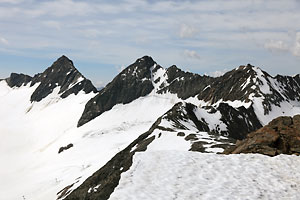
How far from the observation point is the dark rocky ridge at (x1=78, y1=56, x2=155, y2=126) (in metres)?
163

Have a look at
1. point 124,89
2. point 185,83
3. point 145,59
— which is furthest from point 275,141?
point 145,59

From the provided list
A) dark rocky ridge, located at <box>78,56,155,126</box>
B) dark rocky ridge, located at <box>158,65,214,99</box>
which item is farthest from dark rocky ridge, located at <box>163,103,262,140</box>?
dark rocky ridge, located at <box>78,56,155,126</box>

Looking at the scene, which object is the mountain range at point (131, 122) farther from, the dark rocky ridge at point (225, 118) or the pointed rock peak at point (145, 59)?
the pointed rock peak at point (145, 59)

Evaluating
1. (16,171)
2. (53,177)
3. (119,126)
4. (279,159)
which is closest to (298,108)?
(119,126)

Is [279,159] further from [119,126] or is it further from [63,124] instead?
[63,124]

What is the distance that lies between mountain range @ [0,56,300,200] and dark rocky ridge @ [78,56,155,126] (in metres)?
0.66

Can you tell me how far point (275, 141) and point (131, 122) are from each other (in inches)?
4878

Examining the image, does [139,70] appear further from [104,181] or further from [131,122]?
[104,181]

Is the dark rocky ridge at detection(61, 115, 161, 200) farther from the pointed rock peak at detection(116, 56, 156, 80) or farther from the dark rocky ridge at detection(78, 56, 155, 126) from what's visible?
the pointed rock peak at detection(116, 56, 156, 80)

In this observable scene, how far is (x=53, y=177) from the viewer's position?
8244cm

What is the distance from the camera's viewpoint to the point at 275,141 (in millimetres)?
22375

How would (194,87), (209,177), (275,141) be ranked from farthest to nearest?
(194,87), (275,141), (209,177)

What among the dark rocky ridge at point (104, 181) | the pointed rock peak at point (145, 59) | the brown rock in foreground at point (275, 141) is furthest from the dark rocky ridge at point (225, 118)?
the pointed rock peak at point (145, 59)

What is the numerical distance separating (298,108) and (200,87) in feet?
191
